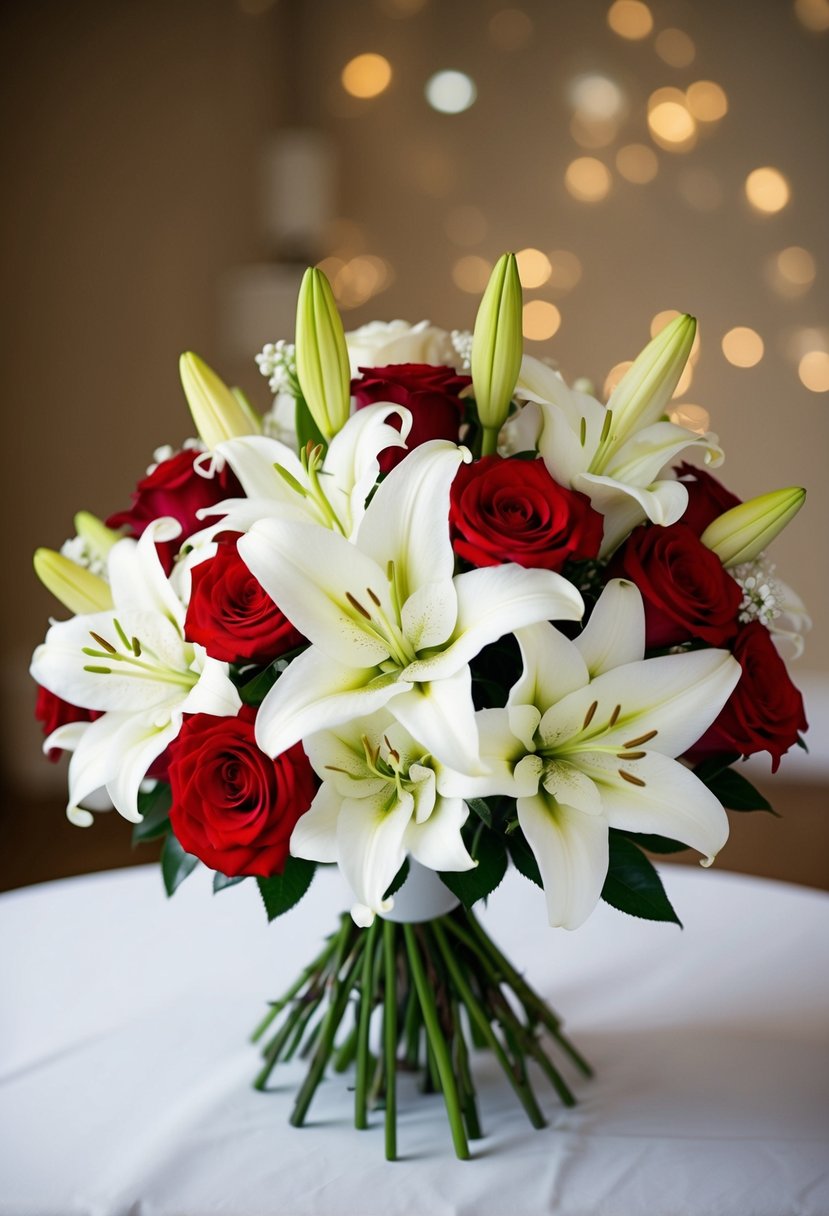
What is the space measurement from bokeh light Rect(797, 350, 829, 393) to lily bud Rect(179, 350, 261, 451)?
308cm

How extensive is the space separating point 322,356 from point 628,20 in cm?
323

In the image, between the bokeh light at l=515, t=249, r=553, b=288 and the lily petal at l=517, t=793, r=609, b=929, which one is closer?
the lily petal at l=517, t=793, r=609, b=929

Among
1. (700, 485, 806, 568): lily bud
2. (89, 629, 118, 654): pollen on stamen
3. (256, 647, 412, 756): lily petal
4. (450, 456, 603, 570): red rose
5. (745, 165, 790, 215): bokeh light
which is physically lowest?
(256, 647, 412, 756): lily petal

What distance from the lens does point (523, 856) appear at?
0.69 m

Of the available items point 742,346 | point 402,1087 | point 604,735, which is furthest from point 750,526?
point 742,346

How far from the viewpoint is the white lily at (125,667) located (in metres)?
0.72

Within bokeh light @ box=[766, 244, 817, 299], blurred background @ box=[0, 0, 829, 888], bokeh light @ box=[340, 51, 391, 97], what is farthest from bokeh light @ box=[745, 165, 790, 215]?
bokeh light @ box=[340, 51, 391, 97]

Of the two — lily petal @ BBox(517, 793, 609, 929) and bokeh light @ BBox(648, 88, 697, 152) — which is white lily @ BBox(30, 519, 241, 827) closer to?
lily petal @ BBox(517, 793, 609, 929)

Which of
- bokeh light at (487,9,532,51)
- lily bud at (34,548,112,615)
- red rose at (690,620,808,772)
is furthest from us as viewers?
bokeh light at (487,9,532,51)

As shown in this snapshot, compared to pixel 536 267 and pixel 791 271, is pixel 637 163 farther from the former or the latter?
pixel 791 271

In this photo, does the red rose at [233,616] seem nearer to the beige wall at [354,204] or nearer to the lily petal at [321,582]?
the lily petal at [321,582]

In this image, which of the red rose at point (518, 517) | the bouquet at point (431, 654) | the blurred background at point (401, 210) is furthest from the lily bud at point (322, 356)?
the blurred background at point (401, 210)

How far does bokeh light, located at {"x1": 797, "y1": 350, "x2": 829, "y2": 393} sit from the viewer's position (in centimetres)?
350

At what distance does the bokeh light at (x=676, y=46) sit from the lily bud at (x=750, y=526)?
3.17 metres
